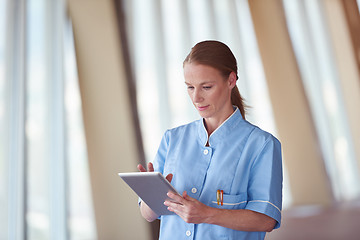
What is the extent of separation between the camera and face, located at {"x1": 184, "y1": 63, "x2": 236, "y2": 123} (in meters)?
1.16

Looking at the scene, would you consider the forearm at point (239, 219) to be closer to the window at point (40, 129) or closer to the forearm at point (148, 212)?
the forearm at point (148, 212)

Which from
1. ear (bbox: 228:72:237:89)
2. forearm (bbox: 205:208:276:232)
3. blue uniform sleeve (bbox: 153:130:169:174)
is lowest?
forearm (bbox: 205:208:276:232)

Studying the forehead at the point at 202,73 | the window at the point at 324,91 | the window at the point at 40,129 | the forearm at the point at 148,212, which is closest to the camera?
the forehead at the point at 202,73

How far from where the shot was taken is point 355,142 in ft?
11.8

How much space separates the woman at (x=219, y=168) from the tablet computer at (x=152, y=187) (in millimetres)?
35

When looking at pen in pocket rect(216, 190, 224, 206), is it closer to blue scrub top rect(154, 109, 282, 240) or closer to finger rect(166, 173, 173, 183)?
blue scrub top rect(154, 109, 282, 240)

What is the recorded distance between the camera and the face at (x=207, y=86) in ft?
3.80

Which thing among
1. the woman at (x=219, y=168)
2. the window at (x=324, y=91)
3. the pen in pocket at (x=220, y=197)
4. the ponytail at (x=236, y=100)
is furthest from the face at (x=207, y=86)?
the window at (x=324, y=91)

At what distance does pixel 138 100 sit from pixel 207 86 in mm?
1604

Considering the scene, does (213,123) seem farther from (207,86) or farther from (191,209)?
(191,209)

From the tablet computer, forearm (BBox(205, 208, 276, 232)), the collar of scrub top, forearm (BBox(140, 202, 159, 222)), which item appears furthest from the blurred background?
forearm (BBox(205, 208, 276, 232))

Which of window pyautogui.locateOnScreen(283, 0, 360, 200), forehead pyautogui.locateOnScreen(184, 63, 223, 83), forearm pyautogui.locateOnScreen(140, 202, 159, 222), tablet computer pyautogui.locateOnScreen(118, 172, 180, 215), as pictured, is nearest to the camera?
tablet computer pyautogui.locateOnScreen(118, 172, 180, 215)

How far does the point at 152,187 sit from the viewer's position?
1.10 m

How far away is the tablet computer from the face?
27 cm
